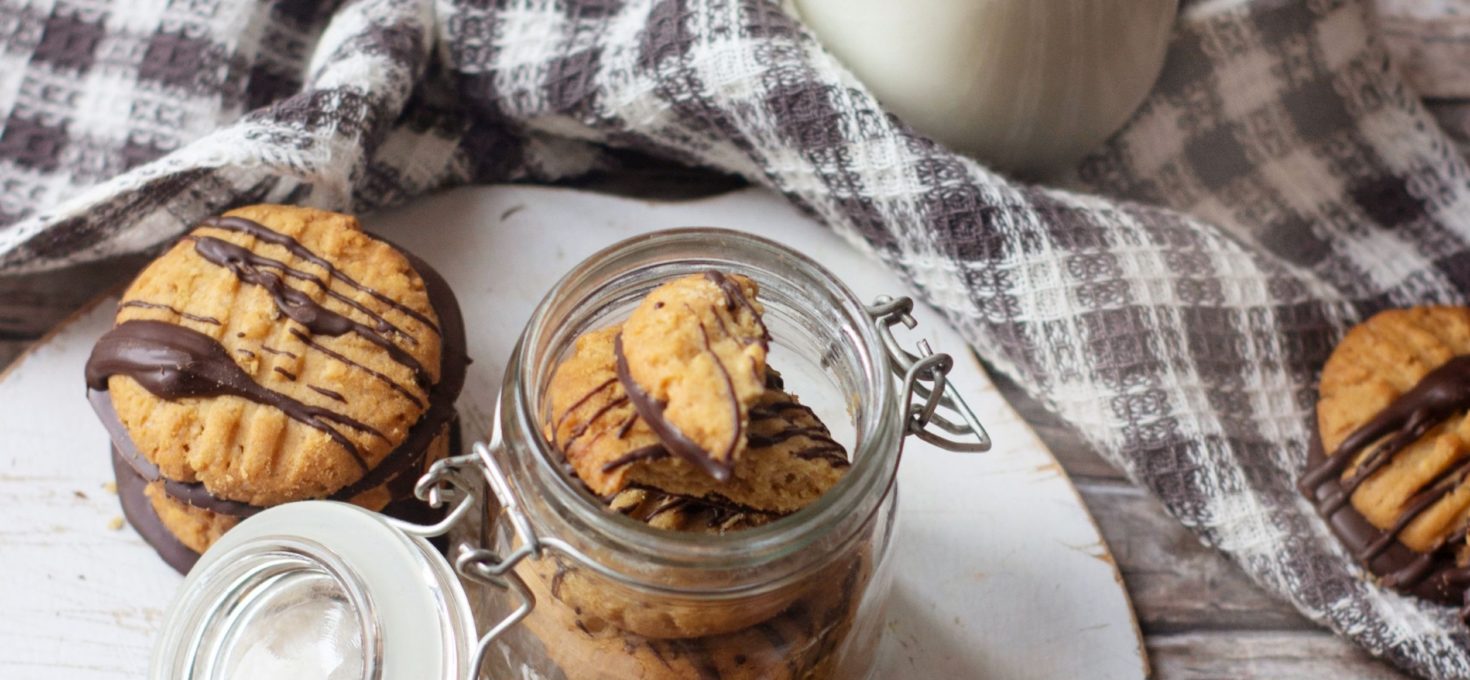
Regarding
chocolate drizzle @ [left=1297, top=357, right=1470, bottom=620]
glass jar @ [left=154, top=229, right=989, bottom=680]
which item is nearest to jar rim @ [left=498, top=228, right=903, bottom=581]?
glass jar @ [left=154, top=229, right=989, bottom=680]

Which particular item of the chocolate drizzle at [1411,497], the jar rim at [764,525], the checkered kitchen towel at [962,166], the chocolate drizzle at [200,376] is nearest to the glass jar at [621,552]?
the jar rim at [764,525]

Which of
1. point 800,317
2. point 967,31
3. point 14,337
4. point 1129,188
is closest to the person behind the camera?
point 800,317

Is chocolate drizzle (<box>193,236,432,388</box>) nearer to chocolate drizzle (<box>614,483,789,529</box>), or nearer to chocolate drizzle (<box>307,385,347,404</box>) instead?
chocolate drizzle (<box>307,385,347,404</box>)

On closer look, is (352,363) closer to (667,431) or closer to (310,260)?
(310,260)

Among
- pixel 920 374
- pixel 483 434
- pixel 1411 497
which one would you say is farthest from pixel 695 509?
pixel 1411 497

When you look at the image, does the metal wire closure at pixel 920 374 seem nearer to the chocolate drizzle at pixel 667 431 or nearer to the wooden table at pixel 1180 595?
the chocolate drizzle at pixel 667 431

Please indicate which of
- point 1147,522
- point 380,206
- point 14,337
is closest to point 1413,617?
point 1147,522

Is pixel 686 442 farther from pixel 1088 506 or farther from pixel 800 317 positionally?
pixel 1088 506
